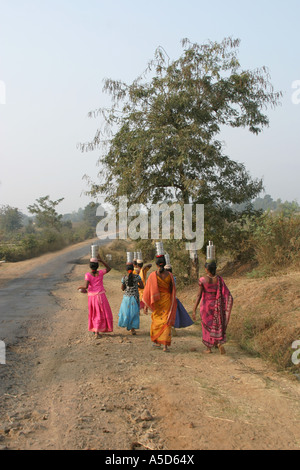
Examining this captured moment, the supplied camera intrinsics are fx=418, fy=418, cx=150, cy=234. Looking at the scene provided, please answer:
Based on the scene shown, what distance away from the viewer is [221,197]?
14.4 m

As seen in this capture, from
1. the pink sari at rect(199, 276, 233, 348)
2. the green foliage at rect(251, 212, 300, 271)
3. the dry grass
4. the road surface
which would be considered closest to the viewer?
the dry grass

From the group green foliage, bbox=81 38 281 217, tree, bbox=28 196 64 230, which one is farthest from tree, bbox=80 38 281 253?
tree, bbox=28 196 64 230

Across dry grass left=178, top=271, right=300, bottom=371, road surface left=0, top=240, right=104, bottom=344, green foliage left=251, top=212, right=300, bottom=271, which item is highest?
green foliage left=251, top=212, right=300, bottom=271

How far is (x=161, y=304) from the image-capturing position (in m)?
7.34

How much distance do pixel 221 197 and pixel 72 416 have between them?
11.0m

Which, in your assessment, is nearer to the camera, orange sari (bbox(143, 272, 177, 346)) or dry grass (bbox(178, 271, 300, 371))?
dry grass (bbox(178, 271, 300, 371))

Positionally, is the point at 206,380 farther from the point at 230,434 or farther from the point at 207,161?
the point at 207,161

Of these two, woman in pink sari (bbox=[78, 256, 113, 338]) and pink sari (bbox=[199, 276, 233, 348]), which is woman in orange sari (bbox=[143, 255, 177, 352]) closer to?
pink sari (bbox=[199, 276, 233, 348])

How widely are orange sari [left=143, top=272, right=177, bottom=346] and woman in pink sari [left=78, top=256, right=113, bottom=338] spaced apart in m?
1.21

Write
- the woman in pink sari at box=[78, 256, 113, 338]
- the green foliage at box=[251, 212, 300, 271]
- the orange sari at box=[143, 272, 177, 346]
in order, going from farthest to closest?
the green foliage at box=[251, 212, 300, 271] → the woman in pink sari at box=[78, 256, 113, 338] → the orange sari at box=[143, 272, 177, 346]

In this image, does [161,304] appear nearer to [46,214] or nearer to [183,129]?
[183,129]

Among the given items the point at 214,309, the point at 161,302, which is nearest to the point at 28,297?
the point at 161,302

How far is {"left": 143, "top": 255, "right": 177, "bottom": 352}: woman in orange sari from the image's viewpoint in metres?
7.19

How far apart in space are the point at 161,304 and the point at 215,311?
956mm
